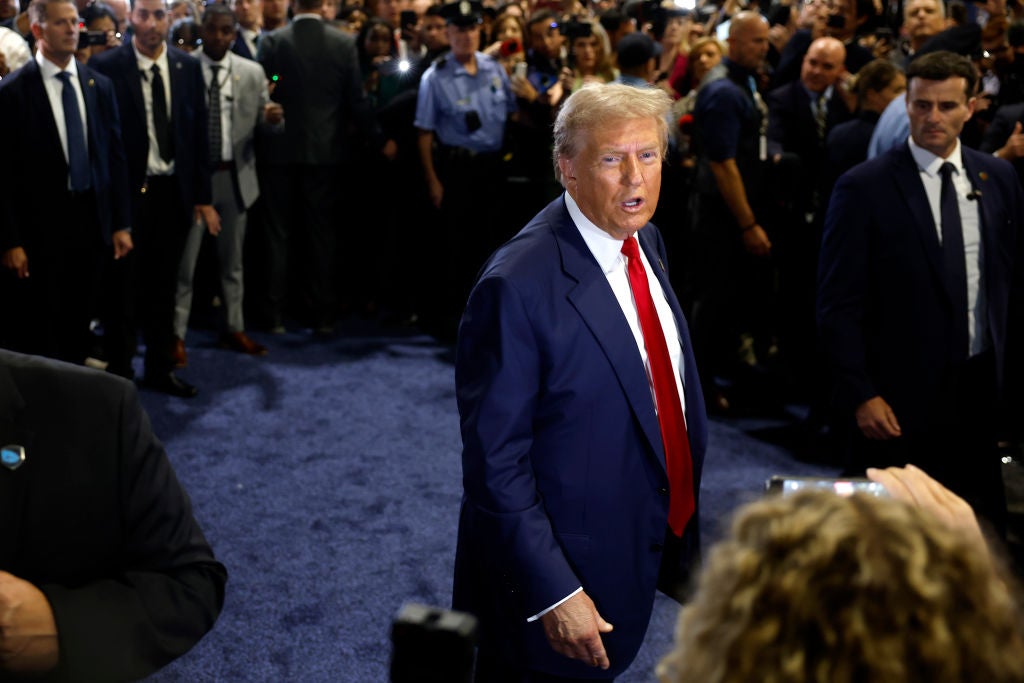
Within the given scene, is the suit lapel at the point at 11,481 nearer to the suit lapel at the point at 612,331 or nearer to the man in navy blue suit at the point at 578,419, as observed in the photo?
the man in navy blue suit at the point at 578,419

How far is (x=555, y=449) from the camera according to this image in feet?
7.29

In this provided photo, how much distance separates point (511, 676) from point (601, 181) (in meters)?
1.04

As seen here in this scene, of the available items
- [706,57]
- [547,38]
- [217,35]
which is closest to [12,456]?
[217,35]

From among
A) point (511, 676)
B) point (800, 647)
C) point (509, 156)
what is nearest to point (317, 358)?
point (509, 156)

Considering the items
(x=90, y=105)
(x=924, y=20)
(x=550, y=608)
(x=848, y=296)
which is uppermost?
(x=924, y=20)

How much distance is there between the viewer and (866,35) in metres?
7.86

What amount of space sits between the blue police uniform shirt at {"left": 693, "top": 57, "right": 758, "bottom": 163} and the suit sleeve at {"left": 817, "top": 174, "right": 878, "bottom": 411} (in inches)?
79.6

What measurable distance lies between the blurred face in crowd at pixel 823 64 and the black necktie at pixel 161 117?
133 inches

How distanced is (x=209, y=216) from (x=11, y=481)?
448 cm

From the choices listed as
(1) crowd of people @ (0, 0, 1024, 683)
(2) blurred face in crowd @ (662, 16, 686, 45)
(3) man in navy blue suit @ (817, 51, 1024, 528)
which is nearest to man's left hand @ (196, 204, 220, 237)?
(1) crowd of people @ (0, 0, 1024, 683)

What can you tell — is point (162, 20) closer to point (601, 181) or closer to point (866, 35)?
point (601, 181)

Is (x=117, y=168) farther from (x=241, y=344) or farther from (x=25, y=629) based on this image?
(x=25, y=629)

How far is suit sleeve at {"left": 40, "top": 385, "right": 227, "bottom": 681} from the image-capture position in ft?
5.16

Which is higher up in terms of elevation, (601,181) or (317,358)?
(601,181)
